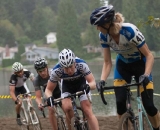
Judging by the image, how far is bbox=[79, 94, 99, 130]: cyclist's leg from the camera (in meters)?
6.75

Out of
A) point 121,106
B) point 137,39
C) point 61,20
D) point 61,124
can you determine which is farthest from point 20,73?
point 61,20

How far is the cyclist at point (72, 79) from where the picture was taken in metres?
6.70

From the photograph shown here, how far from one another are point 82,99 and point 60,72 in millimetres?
521

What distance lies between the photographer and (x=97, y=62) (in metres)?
75.6

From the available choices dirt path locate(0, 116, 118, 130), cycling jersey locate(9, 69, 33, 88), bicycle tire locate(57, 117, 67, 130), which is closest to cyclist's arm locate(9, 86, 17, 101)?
cycling jersey locate(9, 69, 33, 88)

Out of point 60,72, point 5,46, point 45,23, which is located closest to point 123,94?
point 60,72

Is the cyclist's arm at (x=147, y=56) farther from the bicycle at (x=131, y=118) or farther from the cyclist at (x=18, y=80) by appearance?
the cyclist at (x=18, y=80)

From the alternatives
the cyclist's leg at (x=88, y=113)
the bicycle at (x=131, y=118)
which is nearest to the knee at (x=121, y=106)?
the bicycle at (x=131, y=118)

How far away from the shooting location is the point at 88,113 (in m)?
6.79

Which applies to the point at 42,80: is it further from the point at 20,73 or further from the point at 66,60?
the point at 66,60

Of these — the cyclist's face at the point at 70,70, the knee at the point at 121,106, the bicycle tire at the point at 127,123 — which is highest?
the cyclist's face at the point at 70,70

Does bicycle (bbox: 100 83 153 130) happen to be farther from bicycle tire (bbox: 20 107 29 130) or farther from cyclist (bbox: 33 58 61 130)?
bicycle tire (bbox: 20 107 29 130)

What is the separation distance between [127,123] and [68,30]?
84285mm

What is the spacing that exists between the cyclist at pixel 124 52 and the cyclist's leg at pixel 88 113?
741 mm
